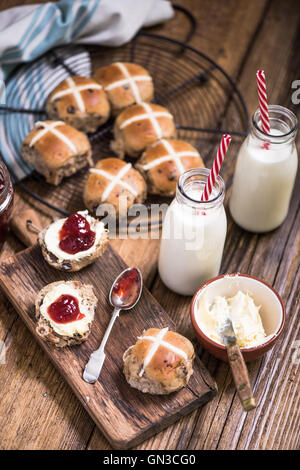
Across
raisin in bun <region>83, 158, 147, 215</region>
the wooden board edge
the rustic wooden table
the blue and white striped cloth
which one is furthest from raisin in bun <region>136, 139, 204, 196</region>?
the wooden board edge

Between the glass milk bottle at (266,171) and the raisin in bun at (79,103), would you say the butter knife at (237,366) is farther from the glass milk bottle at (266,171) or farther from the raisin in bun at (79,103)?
the raisin in bun at (79,103)

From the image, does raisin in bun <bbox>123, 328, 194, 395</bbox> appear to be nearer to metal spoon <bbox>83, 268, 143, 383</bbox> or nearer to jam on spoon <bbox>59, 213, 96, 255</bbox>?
metal spoon <bbox>83, 268, 143, 383</bbox>

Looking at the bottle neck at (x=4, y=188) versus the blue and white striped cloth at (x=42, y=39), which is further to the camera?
the blue and white striped cloth at (x=42, y=39)

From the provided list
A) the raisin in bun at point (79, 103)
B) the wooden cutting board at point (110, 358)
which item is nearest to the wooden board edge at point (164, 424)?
the wooden cutting board at point (110, 358)

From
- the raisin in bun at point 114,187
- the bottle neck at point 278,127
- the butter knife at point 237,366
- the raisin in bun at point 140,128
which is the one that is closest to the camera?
the butter knife at point 237,366

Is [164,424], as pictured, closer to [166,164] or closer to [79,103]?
[166,164]
